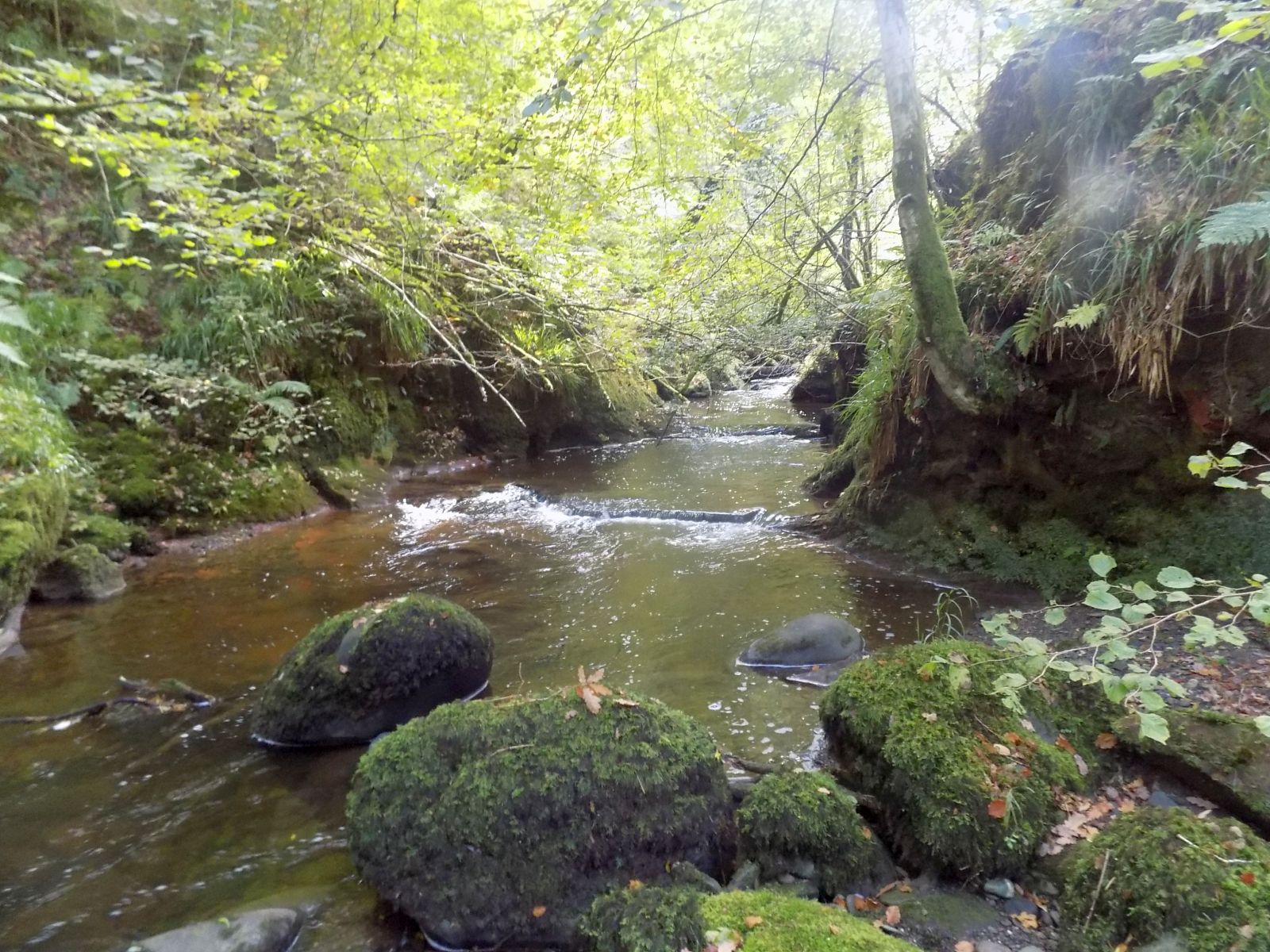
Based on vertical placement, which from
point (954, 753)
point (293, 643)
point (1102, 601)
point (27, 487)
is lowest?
point (293, 643)

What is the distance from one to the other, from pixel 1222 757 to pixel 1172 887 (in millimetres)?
919

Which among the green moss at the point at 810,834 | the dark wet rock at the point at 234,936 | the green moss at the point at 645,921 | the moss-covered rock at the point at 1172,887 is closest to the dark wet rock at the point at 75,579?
the dark wet rock at the point at 234,936

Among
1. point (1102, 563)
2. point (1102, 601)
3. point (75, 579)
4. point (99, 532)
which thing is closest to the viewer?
point (1102, 601)

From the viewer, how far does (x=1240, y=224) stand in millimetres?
2998

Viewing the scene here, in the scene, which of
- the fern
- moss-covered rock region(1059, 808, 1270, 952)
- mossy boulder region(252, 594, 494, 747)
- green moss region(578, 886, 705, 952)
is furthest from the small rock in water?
mossy boulder region(252, 594, 494, 747)

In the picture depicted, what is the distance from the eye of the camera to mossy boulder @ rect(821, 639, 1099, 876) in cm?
252

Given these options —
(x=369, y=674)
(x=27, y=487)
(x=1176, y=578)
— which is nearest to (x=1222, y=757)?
(x=1176, y=578)

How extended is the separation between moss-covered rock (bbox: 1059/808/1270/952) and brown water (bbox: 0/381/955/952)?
1.60 m

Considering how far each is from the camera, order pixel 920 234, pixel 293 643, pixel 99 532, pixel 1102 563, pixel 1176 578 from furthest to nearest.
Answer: pixel 99 532, pixel 293 643, pixel 920 234, pixel 1102 563, pixel 1176 578

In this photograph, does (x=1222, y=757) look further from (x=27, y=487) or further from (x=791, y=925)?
(x=27, y=487)

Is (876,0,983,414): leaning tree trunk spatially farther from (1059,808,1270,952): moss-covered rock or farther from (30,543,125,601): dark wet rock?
(30,543,125,601): dark wet rock

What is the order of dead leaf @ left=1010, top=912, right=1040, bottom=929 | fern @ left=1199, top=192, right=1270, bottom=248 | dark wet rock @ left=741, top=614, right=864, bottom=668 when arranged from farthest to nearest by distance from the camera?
dark wet rock @ left=741, top=614, right=864, bottom=668 < fern @ left=1199, top=192, right=1270, bottom=248 < dead leaf @ left=1010, top=912, right=1040, bottom=929

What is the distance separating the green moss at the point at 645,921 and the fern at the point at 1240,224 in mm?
3446

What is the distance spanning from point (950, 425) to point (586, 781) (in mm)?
4861
